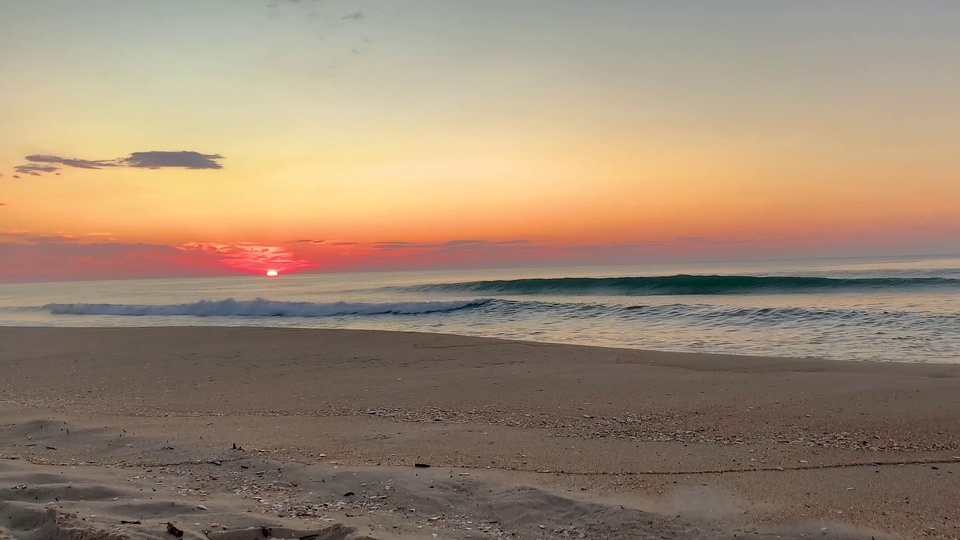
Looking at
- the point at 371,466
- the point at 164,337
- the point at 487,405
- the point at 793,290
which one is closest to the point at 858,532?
the point at 371,466

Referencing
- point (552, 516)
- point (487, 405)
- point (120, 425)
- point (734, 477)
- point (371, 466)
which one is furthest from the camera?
point (487, 405)

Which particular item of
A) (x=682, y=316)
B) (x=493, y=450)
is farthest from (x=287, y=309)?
(x=493, y=450)

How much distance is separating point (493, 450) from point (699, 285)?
85.7ft

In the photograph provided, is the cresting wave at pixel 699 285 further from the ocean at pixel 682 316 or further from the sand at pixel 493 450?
the sand at pixel 493 450

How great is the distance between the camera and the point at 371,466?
14.6ft

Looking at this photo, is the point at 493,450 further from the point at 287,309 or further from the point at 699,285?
the point at 699,285

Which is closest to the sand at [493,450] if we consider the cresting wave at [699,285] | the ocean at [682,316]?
the ocean at [682,316]

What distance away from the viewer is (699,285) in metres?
28.9

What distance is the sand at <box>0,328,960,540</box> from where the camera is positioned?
3424 millimetres

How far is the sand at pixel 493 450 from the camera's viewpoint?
11.2ft

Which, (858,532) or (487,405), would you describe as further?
(487,405)

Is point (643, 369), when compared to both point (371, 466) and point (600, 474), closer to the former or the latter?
point (600, 474)

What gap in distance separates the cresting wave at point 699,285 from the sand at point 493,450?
19098 mm

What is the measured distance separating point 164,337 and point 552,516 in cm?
1312
